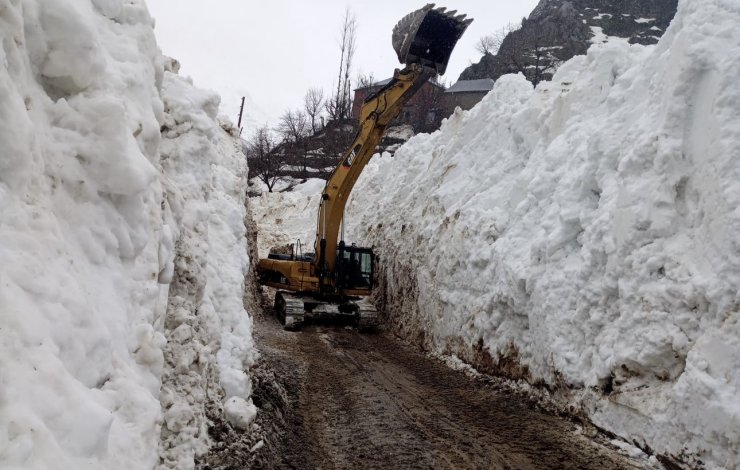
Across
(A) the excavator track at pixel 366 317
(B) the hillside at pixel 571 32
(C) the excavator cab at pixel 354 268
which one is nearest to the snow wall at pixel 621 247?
(A) the excavator track at pixel 366 317

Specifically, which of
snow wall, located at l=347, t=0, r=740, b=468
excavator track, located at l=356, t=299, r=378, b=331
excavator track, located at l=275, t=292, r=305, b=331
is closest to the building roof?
snow wall, located at l=347, t=0, r=740, b=468

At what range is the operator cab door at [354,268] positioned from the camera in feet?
48.2

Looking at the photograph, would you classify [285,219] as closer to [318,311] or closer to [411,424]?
[318,311]

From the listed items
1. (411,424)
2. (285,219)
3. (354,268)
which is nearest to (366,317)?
(354,268)

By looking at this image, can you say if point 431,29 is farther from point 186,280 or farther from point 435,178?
point 186,280

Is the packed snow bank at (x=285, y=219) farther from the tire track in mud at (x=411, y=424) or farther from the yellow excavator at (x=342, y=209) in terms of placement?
the tire track in mud at (x=411, y=424)

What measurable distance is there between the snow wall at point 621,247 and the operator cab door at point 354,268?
3.06 metres

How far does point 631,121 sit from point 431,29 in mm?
6125

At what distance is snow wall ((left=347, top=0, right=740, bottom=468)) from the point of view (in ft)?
16.9

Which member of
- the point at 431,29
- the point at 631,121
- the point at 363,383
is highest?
the point at 431,29

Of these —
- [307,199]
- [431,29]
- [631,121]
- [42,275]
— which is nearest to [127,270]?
[42,275]

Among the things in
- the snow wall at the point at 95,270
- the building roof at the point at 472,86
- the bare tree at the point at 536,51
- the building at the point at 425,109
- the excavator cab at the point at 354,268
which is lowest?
the excavator cab at the point at 354,268

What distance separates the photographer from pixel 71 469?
2.41m

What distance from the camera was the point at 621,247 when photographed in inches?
255
